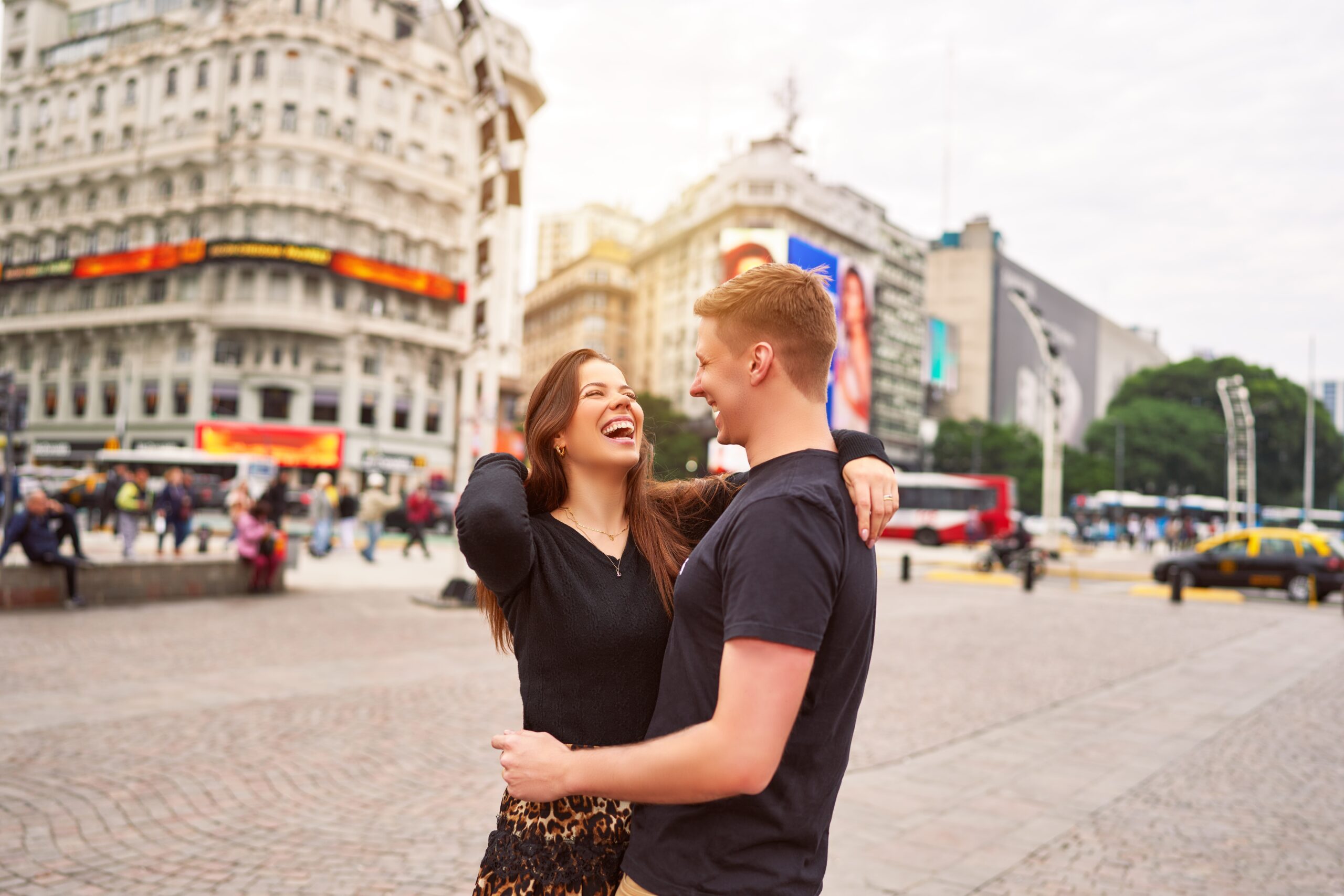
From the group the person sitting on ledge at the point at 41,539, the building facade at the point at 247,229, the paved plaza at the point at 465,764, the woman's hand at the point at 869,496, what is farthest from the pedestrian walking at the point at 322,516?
the building facade at the point at 247,229

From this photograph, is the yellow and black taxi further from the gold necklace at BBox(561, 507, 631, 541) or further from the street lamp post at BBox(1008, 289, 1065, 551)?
the gold necklace at BBox(561, 507, 631, 541)

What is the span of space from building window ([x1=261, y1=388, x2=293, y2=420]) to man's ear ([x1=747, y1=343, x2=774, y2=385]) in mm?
52389

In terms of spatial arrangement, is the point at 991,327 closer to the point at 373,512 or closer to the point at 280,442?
the point at 280,442

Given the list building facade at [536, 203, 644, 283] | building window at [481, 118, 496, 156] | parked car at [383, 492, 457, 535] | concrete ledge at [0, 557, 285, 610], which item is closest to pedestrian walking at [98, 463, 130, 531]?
concrete ledge at [0, 557, 285, 610]

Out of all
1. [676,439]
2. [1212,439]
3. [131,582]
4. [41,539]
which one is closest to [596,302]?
[676,439]

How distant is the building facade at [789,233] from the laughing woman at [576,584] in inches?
2870

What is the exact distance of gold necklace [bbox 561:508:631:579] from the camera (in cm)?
208

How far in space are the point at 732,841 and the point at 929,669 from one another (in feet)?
29.5

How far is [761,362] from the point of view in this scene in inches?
64.9

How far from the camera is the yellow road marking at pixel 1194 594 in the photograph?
2027cm

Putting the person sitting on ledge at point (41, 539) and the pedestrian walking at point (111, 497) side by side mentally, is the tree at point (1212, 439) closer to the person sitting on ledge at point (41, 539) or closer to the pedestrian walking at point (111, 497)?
the pedestrian walking at point (111, 497)

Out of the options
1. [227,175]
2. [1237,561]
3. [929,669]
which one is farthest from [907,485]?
[227,175]

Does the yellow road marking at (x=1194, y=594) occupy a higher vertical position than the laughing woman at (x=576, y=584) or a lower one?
lower

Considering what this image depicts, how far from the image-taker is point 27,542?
38.3 feet
